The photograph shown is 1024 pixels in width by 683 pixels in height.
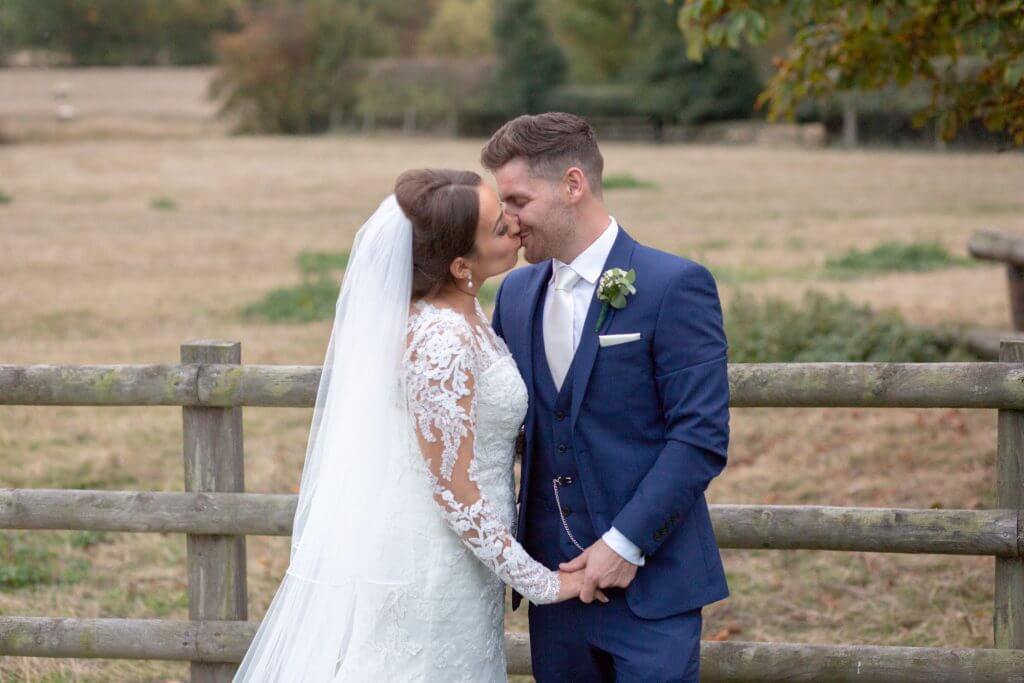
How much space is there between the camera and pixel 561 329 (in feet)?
11.3

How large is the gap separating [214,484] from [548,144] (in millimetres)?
2013

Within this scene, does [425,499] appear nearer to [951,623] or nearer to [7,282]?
[951,623]

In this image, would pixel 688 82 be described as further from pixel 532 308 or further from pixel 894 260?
pixel 532 308

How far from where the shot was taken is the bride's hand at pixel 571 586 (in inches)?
131

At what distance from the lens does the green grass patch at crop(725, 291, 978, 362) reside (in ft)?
33.2

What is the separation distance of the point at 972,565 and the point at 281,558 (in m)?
3.88

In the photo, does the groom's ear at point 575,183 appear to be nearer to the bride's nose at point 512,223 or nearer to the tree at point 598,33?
the bride's nose at point 512,223

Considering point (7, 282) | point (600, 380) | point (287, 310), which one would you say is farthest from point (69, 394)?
point (7, 282)

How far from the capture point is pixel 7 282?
54.1 feet

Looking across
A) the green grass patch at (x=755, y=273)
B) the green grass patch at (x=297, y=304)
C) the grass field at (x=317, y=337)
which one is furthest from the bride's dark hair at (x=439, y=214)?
the green grass patch at (x=755, y=273)

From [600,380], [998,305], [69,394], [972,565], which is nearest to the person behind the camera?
[600,380]

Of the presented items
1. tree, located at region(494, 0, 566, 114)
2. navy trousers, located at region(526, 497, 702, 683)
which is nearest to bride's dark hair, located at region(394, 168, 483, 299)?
navy trousers, located at region(526, 497, 702, 683)

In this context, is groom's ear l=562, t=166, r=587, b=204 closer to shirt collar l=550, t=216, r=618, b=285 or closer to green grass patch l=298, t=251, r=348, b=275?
shirt collar l=550, t=216, r=618, b=285

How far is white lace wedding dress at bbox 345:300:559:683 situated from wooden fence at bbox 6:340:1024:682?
947mm
